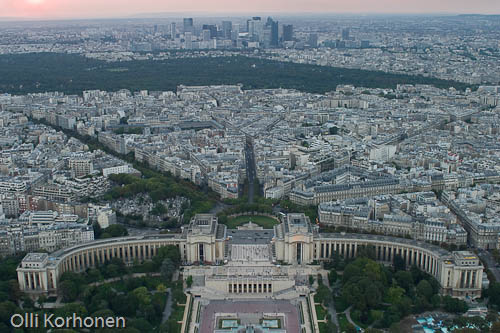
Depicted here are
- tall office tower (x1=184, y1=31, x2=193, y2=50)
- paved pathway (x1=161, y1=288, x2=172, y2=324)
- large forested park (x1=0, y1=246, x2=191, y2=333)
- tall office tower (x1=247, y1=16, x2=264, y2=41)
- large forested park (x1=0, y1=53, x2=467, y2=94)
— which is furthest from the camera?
tall office tower (x1=247, y1=16, x2=264, y2=41)

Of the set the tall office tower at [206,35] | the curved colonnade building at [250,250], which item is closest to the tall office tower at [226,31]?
the tall office tower at [206,35]

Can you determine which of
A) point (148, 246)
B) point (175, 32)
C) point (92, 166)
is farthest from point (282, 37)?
point (148, 246)

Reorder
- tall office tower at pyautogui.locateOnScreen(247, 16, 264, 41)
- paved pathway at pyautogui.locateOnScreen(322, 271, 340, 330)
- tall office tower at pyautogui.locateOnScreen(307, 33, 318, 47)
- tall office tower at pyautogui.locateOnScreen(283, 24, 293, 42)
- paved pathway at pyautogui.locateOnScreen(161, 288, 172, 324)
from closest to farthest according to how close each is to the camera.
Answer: paved pathway at pyautogui.locateOnScreen(322, 271, 340, 330) < paved pathway at pyautogui.locateOnScreen(161, 288, 172, 324) < tall office tower at pyautogui.locateOnScreen(307, 33, 318, 47) < tall office tower at pyautogui.locateOnScreen(283, 24, 293, 42) < tall office tower at pyautogui.locateOnScreen(247, 16, 264, 41)

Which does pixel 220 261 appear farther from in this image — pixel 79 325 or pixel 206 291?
pixel 79 325

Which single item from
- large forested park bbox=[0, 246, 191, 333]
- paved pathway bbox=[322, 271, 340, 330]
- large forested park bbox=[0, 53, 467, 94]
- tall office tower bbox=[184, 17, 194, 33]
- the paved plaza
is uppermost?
tall office tower bbox=[184, 17, 194, 33]

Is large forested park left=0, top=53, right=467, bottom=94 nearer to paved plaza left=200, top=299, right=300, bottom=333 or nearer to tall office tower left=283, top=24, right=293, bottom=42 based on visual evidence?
tall office tower left=283, top=24, right=293, bottom=42

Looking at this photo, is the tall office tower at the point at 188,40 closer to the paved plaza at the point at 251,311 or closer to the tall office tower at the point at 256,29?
the tall office tower at the point at 256,29

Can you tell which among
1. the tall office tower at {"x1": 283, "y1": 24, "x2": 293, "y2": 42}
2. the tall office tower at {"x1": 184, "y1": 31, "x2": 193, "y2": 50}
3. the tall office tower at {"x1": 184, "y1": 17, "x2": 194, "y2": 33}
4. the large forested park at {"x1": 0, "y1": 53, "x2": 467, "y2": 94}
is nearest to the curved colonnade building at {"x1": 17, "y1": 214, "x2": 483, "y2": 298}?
the large forested park at {"x1": 0, "y1": 53, "x2": 467, "y2": 94}

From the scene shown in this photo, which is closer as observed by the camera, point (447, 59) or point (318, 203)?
point (318, 203)
